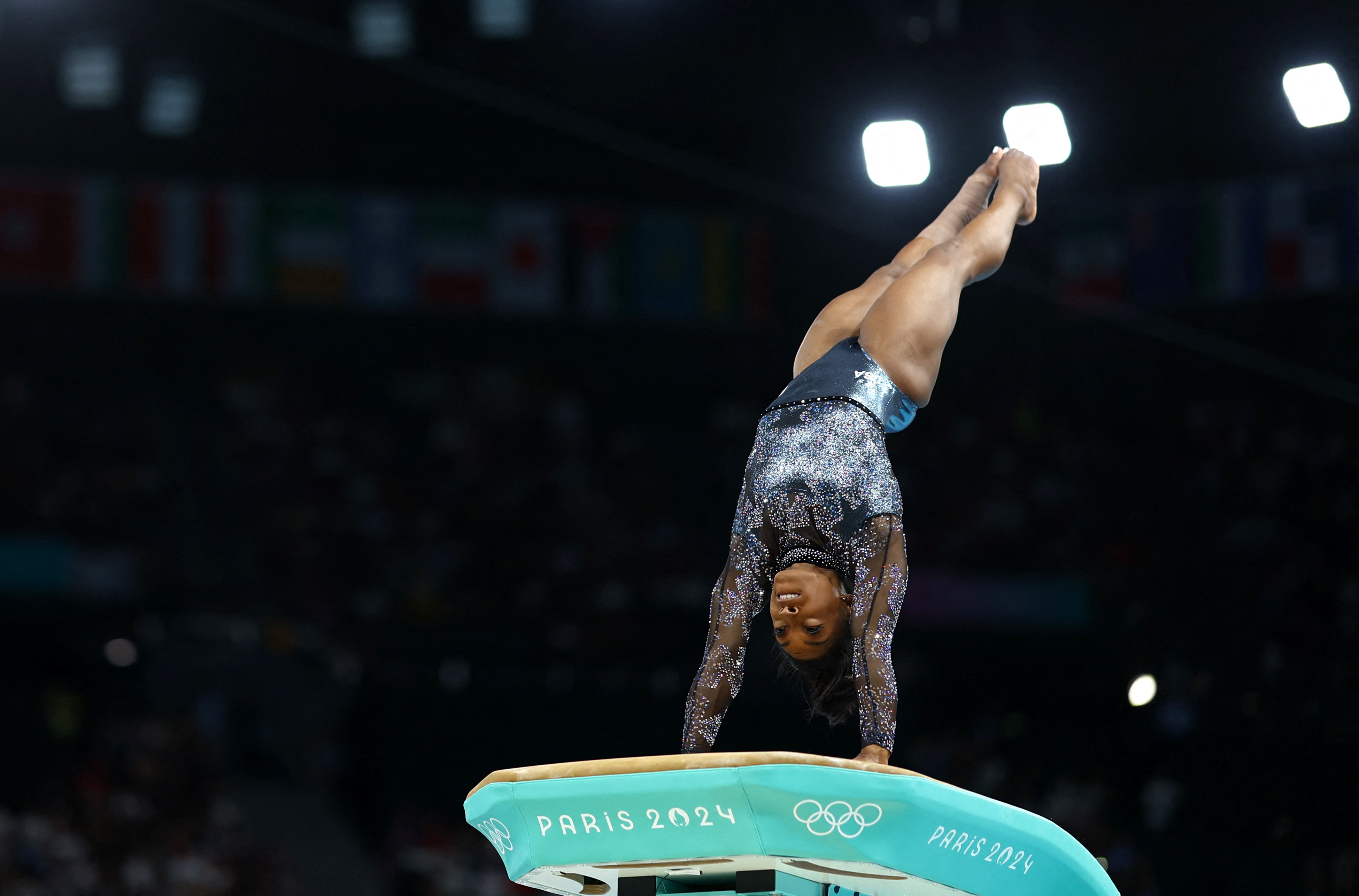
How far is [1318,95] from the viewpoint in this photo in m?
7.00

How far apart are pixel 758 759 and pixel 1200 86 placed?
22.0ft

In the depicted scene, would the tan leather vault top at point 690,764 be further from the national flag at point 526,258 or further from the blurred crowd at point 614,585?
the national flag at point 526,258

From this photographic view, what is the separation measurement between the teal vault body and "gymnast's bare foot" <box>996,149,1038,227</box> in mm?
2004

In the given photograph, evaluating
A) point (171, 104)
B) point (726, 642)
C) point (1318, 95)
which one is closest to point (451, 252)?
point (171, 104)

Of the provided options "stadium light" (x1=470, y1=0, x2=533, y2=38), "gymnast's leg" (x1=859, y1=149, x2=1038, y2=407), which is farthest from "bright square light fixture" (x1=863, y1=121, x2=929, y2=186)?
"stadium light" (x1=470, y1=0, x2=533, y2=38)

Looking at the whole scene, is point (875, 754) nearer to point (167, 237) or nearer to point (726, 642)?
point (726, 642)

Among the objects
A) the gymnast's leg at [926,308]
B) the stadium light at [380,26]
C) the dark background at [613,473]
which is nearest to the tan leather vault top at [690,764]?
the gymnast's leg at [926,308]

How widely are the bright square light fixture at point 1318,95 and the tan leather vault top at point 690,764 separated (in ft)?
15.8

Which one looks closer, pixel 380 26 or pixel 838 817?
pixel 838 817

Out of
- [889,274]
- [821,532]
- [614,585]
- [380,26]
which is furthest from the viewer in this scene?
[614,585]

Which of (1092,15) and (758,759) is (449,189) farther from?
(758,759)

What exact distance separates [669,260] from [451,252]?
157 centimetres

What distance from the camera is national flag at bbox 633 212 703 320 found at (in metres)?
11.4

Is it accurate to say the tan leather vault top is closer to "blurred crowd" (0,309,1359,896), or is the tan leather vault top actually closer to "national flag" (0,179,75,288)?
"blurred crowd" (0,309,1359,896)
